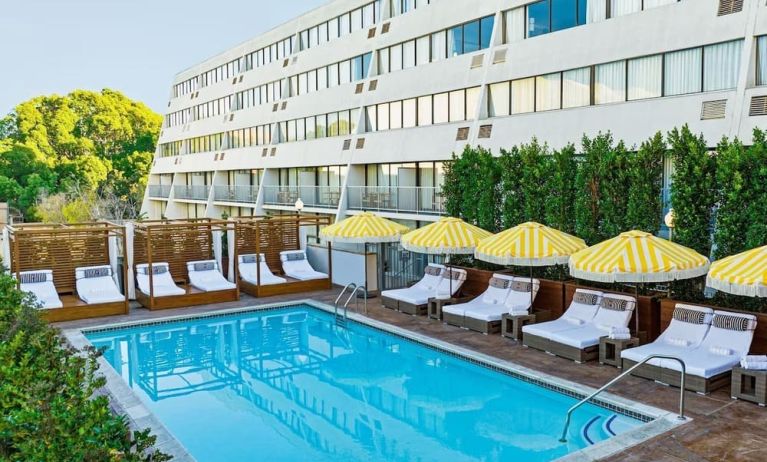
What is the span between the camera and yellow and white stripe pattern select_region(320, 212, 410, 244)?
16.7 m

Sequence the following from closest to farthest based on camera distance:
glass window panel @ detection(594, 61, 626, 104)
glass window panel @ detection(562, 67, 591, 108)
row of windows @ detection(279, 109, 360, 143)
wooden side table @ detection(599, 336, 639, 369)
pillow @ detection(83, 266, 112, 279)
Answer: wooden side table @ detection(599, 336, 639, 369) → pillow @ detection(83, 266, 112, 279) → glass window panel @ detection(594, 61, 626, 104) → glass window panel @ detection(562, 67, 591, 108) → row of windows @ detection(279, 109, 360, 143)

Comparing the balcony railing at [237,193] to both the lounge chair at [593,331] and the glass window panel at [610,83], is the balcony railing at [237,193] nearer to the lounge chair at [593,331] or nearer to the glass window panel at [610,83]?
the glass window panel at [610,83]

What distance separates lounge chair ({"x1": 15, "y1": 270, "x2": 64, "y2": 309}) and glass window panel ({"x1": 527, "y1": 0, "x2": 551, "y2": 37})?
53.3 ft

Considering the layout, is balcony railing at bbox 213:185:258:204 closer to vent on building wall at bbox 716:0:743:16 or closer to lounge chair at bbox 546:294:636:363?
vent on building wall at bbox 716:0:743:16

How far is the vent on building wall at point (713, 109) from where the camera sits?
15977 millimetres

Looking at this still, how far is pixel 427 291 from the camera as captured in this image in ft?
53.9

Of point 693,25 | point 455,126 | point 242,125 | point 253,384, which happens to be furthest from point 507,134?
→ point 242,125

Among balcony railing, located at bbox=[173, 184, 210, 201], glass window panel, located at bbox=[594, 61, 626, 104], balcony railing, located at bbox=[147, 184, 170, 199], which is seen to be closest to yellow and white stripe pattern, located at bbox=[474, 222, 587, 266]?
glass window panel, located at bbox=[594, 61, 626, 104]

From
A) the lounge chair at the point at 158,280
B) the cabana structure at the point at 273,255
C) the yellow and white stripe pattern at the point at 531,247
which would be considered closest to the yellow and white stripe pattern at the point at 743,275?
the yellow and white stripe pattern at the point at 531,247

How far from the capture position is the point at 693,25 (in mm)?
16578

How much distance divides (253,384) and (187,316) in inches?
208

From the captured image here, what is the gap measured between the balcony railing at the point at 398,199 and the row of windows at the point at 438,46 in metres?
5.26

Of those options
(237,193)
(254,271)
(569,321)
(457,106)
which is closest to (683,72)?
(569,321)

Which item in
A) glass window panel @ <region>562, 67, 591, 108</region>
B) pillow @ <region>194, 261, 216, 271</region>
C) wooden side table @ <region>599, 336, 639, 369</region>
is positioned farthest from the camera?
glass window panel @ <region>562, 67, 591, 108</region>
